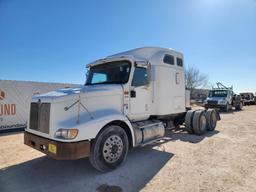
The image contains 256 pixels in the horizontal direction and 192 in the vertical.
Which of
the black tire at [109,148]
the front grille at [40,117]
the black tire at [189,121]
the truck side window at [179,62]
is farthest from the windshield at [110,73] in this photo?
the black tire at [189,121]

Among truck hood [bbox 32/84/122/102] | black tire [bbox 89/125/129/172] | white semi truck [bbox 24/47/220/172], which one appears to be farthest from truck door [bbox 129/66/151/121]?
black tire [bbox 89/125/129/172]

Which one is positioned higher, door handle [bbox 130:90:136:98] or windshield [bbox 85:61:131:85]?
windshield [bbox 85:61:131:85]

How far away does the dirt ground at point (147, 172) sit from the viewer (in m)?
3.67

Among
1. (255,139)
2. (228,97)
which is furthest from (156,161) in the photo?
(228,97)

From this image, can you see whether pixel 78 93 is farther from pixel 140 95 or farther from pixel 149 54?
pixel 149 54

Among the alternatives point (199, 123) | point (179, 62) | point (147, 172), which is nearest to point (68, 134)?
point (147, 172)

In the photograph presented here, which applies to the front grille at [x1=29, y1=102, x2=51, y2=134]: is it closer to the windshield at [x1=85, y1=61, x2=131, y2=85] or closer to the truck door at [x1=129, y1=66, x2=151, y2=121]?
the windshield at [x1=85, y1=61, x2=131, y2=85]

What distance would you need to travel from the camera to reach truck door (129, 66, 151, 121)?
5422 millimetres

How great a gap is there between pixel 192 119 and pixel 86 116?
5471 millimetres

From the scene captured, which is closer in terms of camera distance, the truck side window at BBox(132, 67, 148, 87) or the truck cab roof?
the truck side window at BBox(132, 67, 148, 87)

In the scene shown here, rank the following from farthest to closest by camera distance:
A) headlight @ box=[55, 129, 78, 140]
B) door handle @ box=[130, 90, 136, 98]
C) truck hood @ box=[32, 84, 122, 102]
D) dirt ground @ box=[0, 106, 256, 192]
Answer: door handle @ box=[130, 90, 136, 98] < truck hood @ box=[32, 84, 122, 102] < headlight @ box=[55, 129, 78, 140] < dirt ground @ box=[0, 106, 256, 192]

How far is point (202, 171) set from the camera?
14.2 ft

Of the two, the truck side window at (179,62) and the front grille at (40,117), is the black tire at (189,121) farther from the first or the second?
the front grille at (40,117)

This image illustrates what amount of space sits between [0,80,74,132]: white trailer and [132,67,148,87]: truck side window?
319 inches
